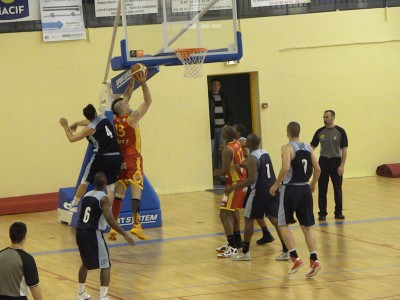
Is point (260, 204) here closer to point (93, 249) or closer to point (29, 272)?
point (93, 249)

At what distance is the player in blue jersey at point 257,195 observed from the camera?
12891 millimetres

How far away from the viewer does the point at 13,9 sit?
19.6 metres

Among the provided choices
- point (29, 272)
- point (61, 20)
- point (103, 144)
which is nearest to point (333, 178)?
point (103, 144)

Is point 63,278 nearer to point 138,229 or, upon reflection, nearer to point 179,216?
point 138,229

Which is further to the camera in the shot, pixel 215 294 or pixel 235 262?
pixel 235 262

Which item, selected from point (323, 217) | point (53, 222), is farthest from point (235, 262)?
point (53, 222)

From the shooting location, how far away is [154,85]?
2048 centimetres

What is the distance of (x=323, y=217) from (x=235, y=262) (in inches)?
138

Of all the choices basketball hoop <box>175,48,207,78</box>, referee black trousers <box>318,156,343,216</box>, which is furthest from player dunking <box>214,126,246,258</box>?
referee black trousers <box>318,156,343,216</box>

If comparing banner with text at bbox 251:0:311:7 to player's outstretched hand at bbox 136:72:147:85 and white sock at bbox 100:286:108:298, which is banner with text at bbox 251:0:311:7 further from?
white sock at bbox 100:286:108:298

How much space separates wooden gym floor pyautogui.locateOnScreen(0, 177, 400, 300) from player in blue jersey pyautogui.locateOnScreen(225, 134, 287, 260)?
403 mm

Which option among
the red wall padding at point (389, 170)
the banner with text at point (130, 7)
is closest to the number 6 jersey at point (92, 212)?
the banner with text at point (130, 7)

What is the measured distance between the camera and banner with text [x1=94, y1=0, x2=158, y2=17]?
1778 centimetres

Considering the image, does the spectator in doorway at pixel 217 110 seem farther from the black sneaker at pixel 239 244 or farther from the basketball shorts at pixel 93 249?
the basketball shorts at pixel 93 249
